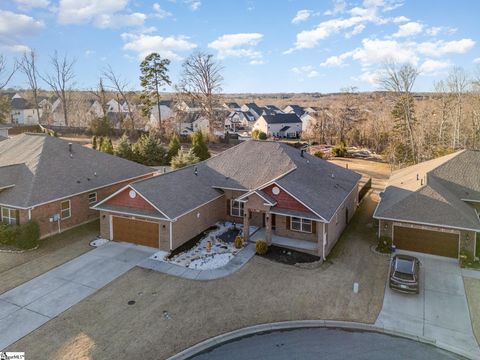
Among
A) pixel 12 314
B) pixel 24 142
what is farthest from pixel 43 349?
pixel 24 142

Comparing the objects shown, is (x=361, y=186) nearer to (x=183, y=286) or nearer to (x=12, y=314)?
(x=183, y=286)

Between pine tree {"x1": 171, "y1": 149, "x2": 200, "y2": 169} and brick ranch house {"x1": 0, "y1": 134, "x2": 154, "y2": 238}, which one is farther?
pine tree {"x1": 171, "y1": 149, "x2": 200, "y2": 169}

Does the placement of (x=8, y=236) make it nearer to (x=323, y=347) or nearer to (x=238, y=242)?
(x=238, y=242)

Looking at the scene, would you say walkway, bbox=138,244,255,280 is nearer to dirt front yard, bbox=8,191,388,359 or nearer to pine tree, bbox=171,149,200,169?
dirt front yard, bbox=8,191,388,359

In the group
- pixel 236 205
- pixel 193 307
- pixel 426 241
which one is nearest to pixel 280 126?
pixel 236 205

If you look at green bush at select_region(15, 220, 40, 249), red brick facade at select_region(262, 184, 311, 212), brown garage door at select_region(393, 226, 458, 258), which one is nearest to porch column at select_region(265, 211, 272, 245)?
red brick facade at select_region(262, 184, 311, 212)

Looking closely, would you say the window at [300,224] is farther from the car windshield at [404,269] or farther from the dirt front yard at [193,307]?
the car windshield at [404,269]
